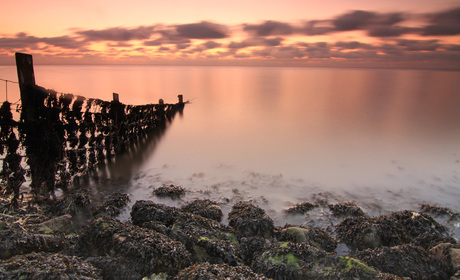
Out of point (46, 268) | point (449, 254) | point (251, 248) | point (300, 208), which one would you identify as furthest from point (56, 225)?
point (449, 254)

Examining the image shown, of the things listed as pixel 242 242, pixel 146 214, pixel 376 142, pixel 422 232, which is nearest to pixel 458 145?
pixel 376 142

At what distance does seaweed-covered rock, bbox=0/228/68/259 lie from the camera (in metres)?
3.65

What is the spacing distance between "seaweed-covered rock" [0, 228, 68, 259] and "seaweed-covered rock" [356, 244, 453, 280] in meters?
4.30

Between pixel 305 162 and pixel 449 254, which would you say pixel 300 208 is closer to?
pixel 449 254

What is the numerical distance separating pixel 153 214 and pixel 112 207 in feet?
4.68

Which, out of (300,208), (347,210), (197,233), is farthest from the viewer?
(300,208)

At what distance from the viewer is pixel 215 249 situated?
3857 millimetres

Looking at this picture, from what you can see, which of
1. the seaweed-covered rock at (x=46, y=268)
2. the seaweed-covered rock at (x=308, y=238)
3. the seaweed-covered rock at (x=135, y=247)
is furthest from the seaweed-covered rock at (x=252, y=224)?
the seaweed-covered rock at (x=46, y=268)

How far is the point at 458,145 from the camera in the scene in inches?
480

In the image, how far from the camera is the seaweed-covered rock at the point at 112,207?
5785 mm

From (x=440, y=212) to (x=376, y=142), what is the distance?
7386 millimetres

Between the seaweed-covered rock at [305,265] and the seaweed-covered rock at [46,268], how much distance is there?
6.40 feet

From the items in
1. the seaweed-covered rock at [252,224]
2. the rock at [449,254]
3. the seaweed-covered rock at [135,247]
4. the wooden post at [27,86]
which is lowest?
the seaweed-covered rock at [252,224]

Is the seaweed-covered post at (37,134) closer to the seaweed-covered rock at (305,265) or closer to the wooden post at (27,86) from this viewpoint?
the wooden post at (27,86)
